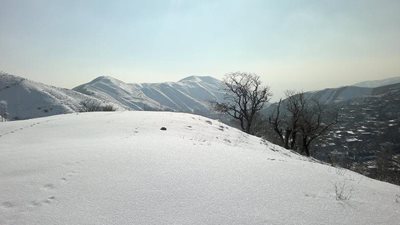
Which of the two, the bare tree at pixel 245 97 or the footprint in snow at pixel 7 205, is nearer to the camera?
the footprint in snow at pixel 7 205

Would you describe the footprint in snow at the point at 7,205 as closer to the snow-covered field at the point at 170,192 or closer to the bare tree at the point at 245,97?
the snow-covered field at the point at 170,192

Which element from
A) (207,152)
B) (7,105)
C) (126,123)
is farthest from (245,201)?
(7,105)

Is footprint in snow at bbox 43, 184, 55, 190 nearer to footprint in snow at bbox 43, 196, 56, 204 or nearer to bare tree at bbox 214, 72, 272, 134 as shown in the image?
footprint in snow at bbox 43, 196, 56, 204

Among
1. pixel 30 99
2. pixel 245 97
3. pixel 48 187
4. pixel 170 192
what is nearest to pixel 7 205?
pixel 48 187

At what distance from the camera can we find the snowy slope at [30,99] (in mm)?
117312

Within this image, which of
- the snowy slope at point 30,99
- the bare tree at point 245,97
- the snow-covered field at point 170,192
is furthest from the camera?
the snowy slope at point 30,99

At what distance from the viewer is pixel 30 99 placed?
5098 inches

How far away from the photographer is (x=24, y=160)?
8.48 m

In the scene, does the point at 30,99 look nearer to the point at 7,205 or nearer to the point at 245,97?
the point at 245,97

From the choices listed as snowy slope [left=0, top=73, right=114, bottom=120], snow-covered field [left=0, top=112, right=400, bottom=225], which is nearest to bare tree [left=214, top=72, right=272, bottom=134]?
snow-covered field [left=0, top=112, right=400, bottom=225]

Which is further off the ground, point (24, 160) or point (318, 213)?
point (24, 160)

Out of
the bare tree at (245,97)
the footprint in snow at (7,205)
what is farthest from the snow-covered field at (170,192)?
the bare tree at (245,97)

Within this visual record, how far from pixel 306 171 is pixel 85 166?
20.7 ft

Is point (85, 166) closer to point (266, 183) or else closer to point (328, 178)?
point (266, 183)
